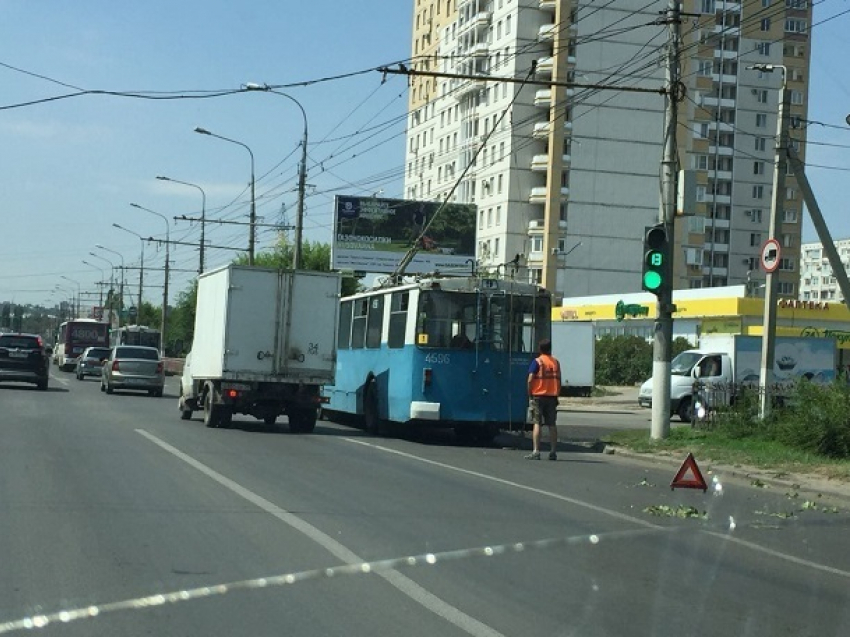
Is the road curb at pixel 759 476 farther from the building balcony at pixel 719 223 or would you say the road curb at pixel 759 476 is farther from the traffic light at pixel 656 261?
the building balcony at pixel 719 223

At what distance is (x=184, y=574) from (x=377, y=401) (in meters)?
16.4

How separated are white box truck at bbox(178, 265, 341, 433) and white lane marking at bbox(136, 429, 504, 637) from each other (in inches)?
357

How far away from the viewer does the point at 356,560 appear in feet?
30.0

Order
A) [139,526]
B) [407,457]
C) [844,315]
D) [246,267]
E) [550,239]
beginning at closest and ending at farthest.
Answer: [139,526], [407,457], [246,267], [844,315], [550,239]

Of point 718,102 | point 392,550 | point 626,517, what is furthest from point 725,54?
point 392,550

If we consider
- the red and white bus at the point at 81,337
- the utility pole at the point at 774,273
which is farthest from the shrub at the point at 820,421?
the red and white bus at the point at 81,337

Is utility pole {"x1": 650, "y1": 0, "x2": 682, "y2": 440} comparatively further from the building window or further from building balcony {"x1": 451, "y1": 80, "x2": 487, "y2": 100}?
the building window

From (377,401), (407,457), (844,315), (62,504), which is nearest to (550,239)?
(844,315)

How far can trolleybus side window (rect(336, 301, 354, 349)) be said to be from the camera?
90.8 feet

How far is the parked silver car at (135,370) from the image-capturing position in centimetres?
4119

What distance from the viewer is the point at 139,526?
34.5 feet

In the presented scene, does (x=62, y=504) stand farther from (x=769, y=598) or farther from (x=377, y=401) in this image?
(x=377, y=401)

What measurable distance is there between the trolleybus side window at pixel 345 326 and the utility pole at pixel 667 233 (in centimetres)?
790

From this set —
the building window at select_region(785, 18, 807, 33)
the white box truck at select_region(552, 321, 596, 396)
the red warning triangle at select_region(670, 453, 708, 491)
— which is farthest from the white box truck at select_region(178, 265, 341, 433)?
the building window at select_region(785, 18, 807, 33)
